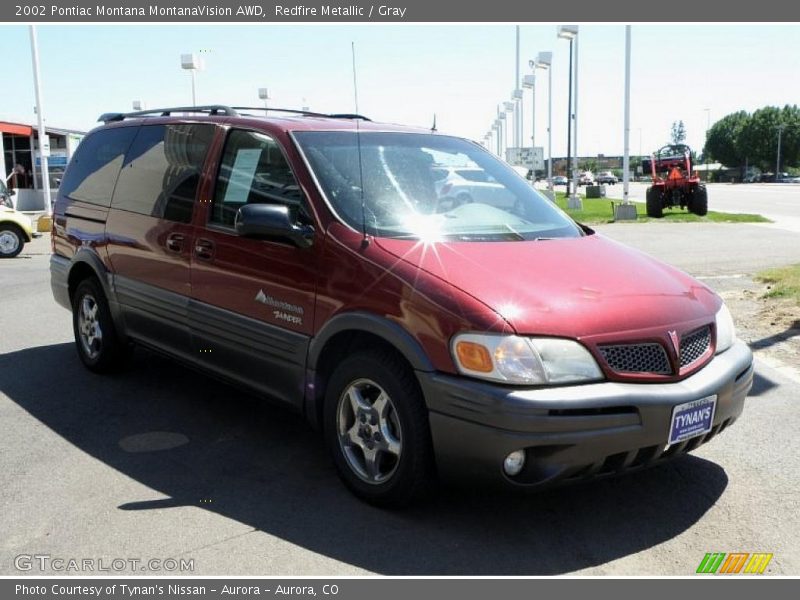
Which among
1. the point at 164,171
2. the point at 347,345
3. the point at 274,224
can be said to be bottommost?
the point at 347,345

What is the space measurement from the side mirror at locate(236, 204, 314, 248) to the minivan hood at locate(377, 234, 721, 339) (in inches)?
17.3

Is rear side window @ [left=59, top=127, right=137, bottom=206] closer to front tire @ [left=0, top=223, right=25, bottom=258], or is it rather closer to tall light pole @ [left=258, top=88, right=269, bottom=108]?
front tire @ [left=0, top=223, right=25, bottom=258]

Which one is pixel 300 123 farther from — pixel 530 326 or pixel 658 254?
pixel 658 254

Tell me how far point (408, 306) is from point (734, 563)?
1.75m

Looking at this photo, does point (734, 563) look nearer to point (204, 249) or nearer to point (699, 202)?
point (204, 249)

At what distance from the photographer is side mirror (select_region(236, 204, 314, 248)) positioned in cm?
417

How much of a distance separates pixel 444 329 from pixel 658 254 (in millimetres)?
11743

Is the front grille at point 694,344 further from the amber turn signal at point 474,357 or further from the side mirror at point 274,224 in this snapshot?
the side mirror at point 274,224

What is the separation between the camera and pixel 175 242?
17.0ft

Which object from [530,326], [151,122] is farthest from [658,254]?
[530,326]

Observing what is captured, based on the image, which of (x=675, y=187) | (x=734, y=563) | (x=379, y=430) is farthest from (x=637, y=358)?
(x=675, y=187)

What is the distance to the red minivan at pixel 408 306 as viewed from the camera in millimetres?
3416

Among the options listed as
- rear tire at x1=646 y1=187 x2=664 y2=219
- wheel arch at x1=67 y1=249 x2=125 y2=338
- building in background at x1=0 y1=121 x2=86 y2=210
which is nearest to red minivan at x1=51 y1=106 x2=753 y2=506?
wheel arch at x1=67 y1=249 x2=125 y2=338

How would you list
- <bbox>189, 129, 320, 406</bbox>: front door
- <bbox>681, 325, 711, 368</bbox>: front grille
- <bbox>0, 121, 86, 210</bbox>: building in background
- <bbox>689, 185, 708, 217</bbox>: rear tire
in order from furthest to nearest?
<bbox>0, 121, 86, 210</bbox>: building in background → <bbox>689, 185, 708, 217</bbox>: rear tire → <bbox>189, 129, 320, 406</bbox>: front door → <bbox>681, 325, 711, 368</bbox>: front grille
